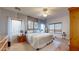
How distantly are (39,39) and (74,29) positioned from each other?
3.28 ft

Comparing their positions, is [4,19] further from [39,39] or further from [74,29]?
[74,29]

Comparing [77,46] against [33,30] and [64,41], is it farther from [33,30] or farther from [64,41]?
[33,30]

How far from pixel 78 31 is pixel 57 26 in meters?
0.47

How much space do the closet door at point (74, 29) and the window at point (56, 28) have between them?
28 cm

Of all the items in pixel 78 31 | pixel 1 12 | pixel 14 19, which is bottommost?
pixel 78 31

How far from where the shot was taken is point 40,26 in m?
1.93

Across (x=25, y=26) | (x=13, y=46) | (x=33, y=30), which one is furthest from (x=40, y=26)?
(x=13, y=46)

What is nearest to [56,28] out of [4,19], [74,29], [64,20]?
[64,20]

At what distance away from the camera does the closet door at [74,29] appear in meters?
1.59

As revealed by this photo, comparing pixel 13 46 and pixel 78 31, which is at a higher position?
pixel 78 31

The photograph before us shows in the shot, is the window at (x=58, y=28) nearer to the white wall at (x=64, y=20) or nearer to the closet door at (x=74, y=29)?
the white wall at (x=64, y=20)

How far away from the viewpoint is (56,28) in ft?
6.30

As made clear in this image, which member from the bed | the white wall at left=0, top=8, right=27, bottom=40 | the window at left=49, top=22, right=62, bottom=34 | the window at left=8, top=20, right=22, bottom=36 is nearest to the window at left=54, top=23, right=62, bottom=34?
the window at left=49, top=22, right=62, bottom=34
